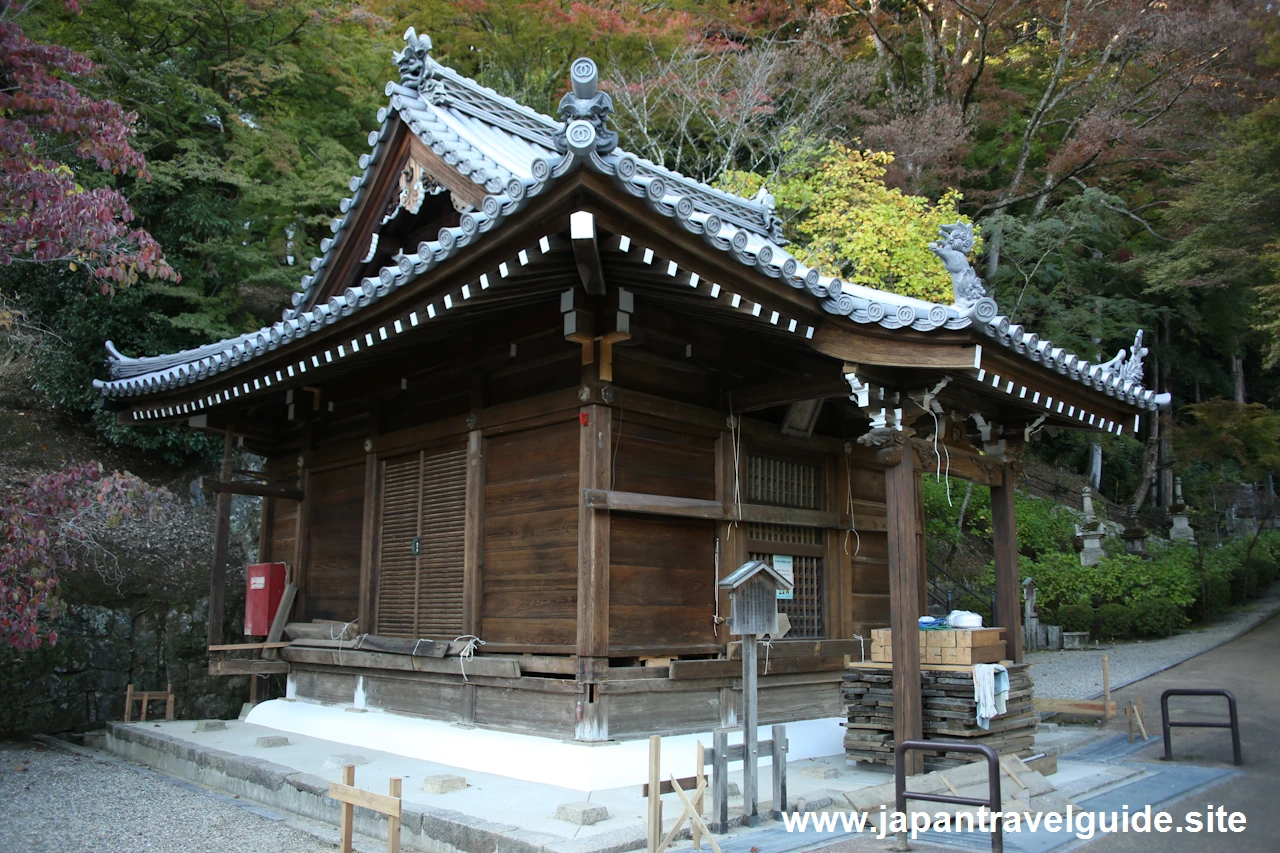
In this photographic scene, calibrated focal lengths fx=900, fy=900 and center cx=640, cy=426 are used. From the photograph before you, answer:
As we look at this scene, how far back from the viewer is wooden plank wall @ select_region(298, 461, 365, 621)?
396 inches

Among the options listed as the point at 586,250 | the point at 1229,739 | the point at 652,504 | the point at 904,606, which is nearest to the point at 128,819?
the point at 652,504

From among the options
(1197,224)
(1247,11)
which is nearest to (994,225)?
(1197,224)

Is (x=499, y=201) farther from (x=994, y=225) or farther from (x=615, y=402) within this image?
(x=994, y=225)

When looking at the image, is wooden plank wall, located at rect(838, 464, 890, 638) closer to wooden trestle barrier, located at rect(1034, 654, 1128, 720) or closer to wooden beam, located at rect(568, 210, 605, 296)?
wooden trestle barrier, located at rect(1034, 654, 1128, 720)

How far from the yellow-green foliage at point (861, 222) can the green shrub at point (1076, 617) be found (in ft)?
24.7

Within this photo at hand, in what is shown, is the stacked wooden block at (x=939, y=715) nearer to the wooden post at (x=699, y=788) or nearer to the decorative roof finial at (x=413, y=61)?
the wooden post at (x=699, y=788)

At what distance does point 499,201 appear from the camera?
17.7 feet

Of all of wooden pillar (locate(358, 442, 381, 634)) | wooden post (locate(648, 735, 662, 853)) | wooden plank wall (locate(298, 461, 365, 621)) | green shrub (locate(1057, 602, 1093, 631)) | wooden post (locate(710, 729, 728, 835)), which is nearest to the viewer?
wooden post (locate(648, 735, 662, 853))

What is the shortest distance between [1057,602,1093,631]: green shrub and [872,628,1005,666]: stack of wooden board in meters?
12.8

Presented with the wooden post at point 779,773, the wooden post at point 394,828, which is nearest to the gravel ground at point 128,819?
the wooden post at point 394,828

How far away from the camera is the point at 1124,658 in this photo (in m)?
15.8

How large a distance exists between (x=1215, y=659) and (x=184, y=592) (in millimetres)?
16466

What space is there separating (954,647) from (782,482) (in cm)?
226

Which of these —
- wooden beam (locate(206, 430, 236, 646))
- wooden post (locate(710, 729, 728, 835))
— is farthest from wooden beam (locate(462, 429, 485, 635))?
wooden beam (locate(206, 430, 236, 646))
